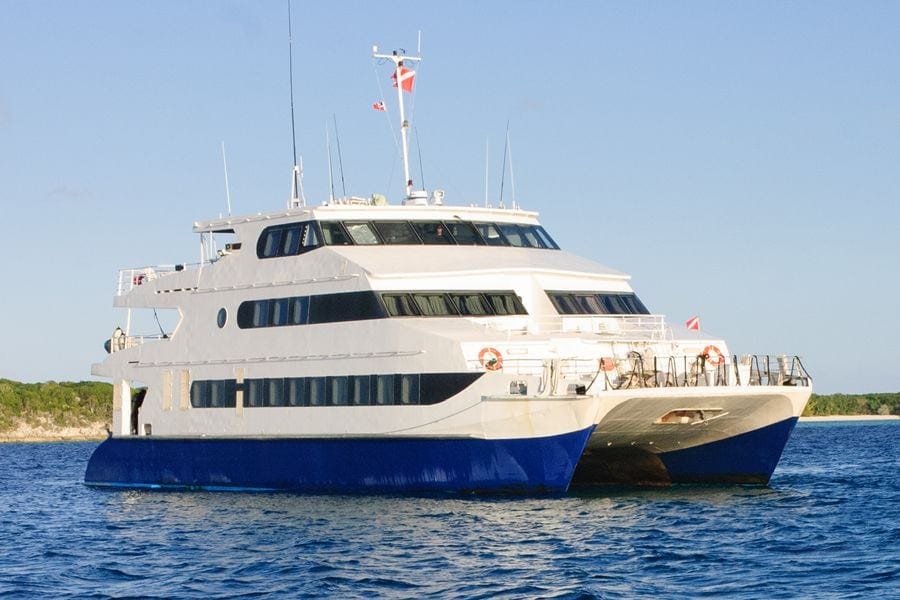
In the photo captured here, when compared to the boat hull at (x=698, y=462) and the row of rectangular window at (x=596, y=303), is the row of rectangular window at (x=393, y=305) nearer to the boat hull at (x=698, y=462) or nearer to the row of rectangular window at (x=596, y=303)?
the row of rectangular window at (x=596, y=303)

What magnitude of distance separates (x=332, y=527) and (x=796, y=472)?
14.3m

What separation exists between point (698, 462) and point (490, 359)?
5.29m

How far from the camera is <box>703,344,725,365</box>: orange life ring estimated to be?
25.8 metres

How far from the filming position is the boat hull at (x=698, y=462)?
26625 mm

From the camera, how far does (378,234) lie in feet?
94.0

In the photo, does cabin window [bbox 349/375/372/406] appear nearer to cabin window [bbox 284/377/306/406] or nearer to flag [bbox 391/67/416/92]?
cabin window [bbox 284/377/306/406]

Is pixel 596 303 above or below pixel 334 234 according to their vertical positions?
below

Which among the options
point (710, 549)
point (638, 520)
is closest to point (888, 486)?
point (638, 520)

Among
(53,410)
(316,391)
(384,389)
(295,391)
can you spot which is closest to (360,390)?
(384,389)

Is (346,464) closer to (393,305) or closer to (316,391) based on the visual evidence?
(316,391)

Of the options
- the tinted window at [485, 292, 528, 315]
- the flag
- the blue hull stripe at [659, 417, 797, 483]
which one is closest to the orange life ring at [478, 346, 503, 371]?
the tinted window at [485, 292, 528, 315]

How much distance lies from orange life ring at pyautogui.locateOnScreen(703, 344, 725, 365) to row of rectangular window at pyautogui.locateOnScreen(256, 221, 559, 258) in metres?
4.89

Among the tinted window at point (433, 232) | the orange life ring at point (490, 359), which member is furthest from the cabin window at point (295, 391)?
the orange life ring at point (490, 359)

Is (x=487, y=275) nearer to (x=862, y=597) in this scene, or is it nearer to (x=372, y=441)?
(x=372, y=441)
